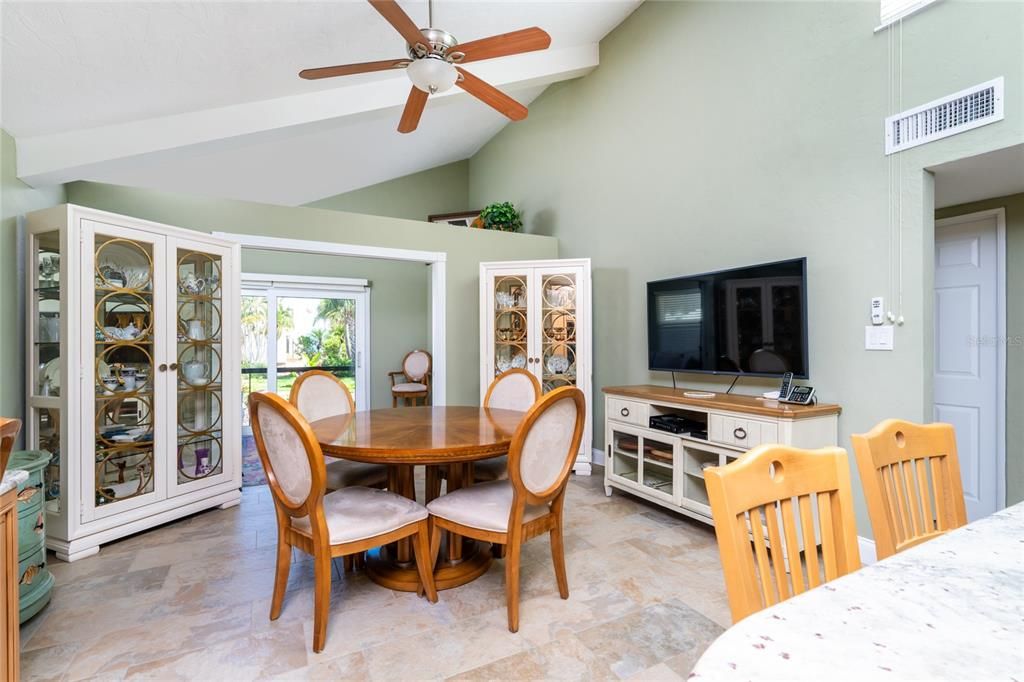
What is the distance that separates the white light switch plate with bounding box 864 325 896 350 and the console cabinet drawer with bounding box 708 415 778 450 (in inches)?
25.0

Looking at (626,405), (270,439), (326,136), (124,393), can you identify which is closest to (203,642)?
(270,439)

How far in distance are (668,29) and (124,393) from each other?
4.43m

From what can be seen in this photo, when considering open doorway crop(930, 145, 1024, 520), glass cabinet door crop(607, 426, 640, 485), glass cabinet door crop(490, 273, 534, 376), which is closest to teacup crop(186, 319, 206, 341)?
glass cabinet door crop(490, 273, 534, 376)

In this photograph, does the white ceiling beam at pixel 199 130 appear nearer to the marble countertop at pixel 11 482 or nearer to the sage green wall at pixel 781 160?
the sage green wall at pixel 781 160

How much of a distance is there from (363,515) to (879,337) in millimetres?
2542

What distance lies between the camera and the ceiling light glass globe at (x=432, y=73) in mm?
2102

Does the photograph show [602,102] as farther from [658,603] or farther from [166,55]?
[658,603]

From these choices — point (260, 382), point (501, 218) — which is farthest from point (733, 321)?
point (260, 382)

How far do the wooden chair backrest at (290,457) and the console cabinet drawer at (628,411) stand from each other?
2.08 meters

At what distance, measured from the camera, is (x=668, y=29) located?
3543 millimetres

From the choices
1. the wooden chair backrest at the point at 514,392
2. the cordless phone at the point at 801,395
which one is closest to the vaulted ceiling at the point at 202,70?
the wooden chair backrest at the point at 514,392

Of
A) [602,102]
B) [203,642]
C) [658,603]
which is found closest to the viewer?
[203,642]

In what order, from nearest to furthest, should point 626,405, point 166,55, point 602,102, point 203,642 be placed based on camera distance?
point 203,642
point 166,55
point 626,405
point 602,102

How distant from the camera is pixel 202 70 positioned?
2465 millimetres
